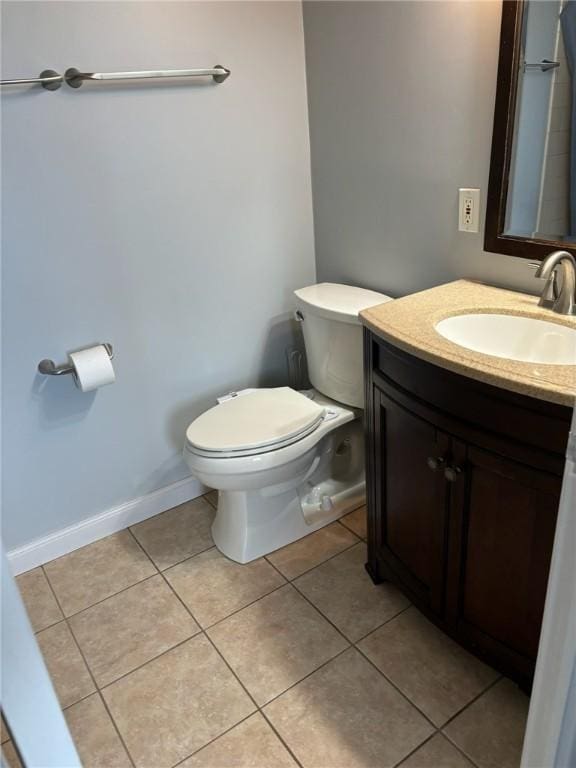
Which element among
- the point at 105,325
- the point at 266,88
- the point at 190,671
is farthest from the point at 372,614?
the point at 266,88

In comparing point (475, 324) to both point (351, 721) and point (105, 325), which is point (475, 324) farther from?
point (105, 325)

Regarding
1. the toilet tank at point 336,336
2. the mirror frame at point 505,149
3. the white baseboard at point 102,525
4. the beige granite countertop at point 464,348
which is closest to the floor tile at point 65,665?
the white baseboard at point 102,525

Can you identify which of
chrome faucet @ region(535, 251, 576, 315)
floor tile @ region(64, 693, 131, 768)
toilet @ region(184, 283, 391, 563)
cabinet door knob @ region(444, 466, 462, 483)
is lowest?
floor tile @ region(64, 693, 131, 768)

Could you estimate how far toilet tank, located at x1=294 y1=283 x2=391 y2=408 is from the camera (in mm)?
2020

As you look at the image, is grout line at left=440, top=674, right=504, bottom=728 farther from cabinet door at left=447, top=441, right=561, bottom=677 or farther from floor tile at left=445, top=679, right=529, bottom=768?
cabinet door at left=447, top=441, right=561, bottom=677

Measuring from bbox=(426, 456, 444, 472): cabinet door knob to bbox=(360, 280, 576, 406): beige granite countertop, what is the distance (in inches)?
9.5

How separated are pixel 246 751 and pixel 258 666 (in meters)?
0.25

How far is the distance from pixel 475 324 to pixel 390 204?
2.09 feet

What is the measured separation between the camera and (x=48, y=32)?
1702 mm

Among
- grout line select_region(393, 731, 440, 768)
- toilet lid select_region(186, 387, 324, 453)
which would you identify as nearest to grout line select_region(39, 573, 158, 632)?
toilet lid select_region(186, 387, 324, 453)

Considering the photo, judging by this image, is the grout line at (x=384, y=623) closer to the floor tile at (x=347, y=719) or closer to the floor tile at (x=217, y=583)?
the floor tile at (x=347, y=719)

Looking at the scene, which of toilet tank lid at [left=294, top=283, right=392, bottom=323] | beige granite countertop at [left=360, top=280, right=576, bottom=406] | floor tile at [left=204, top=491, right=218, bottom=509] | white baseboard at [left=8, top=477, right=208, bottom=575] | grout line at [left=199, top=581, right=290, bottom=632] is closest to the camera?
beige granite countertop at [left=360, top=280, right=576, bottom=406]

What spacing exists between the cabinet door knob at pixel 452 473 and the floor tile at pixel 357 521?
2.68ft

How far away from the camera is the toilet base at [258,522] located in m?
2.06
